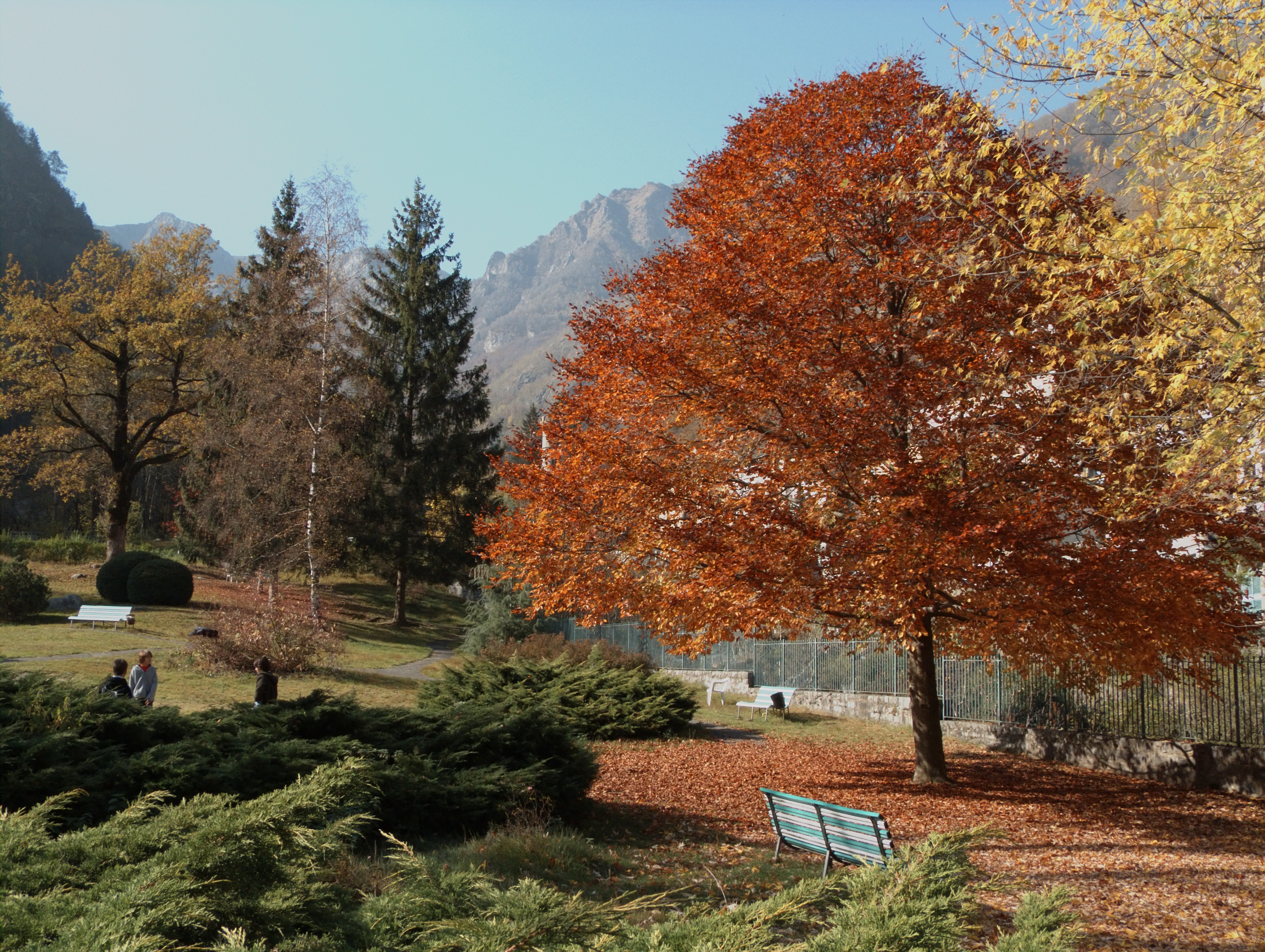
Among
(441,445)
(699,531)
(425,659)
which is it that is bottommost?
(425,659)

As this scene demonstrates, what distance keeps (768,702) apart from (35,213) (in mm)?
99916

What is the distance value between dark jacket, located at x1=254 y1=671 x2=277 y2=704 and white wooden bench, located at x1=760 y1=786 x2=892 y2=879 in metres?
6.82

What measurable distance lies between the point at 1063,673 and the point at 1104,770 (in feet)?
9.24

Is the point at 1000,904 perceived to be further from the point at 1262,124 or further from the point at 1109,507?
the point at 1262,124

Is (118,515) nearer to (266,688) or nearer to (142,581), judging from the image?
(142,581)

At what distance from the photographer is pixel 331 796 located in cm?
380

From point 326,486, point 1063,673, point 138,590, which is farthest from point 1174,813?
point 138,590

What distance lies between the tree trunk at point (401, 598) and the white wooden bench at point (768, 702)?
20325mm

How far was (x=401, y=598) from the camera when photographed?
125ft

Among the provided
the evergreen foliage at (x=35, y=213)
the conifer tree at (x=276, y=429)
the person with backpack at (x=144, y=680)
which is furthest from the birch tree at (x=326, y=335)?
the evergreen foliage at (x=35, y=213)

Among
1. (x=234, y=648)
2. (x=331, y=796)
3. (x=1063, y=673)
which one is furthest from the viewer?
(x=234, y=648)

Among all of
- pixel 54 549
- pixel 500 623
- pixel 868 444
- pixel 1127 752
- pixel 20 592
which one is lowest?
pixel 1127 752

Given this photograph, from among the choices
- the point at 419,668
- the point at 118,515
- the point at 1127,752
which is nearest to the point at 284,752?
the point at 1127,752

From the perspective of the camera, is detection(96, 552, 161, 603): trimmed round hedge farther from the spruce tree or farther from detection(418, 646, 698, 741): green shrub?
detection(418, 646, 698, 741): green shrub
